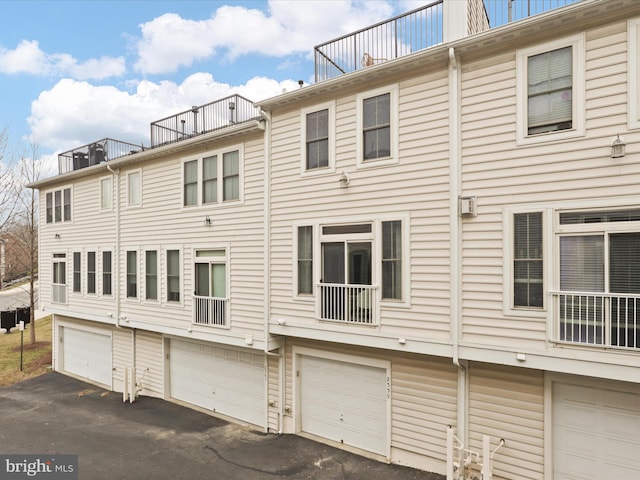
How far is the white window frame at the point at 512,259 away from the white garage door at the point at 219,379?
6.56 m

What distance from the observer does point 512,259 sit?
620 cm

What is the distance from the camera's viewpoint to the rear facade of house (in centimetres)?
562

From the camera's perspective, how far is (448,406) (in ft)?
23.3

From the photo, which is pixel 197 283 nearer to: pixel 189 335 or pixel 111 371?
pixel 189 335

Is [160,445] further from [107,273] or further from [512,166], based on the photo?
[512,166]

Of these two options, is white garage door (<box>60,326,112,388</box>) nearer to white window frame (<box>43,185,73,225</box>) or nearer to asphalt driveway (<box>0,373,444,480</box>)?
asphalt driveway (<box>0,373,444,480</box>)

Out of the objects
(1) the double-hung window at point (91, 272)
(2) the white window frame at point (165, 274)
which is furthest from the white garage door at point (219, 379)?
(1) the double-hung window at point (91, 272)

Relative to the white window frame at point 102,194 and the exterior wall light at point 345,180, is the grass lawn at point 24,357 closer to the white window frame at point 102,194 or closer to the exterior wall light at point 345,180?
the white window frame at point 102,194

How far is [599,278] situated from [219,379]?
32.5 feet

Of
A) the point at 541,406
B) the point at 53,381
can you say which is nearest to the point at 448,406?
the point at 541,406

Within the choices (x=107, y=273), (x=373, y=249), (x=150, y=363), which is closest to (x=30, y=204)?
(x=107, y=273)

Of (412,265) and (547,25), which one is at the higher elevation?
(547,25)

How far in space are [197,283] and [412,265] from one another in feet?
22.2

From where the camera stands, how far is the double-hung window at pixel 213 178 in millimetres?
10195
